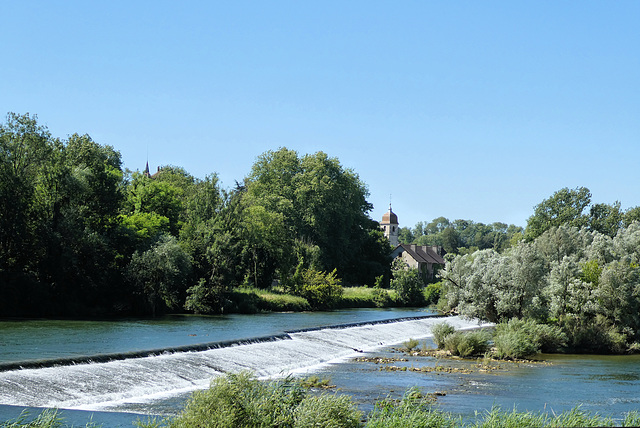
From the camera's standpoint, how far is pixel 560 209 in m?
74.9

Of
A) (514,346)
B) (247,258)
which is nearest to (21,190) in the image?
(247,258)

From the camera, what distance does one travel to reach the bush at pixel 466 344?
101ft

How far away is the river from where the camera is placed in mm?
18391

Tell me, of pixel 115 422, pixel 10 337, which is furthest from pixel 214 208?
pixel 115 422

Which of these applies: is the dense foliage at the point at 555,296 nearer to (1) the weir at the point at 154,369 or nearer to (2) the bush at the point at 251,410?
(1) the weir at the point at 154,369

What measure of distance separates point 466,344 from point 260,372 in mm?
10359

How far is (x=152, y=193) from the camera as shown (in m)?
67.7

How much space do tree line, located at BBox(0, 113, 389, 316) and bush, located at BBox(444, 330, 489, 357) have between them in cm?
2269

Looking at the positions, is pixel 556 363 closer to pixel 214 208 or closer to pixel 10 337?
pixel 10 337

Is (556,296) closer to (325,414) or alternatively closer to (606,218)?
(325,414)

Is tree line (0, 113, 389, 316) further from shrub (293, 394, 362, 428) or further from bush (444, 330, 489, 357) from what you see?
shrub (293, 394, 362, 428)

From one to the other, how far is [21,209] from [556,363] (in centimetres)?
3189

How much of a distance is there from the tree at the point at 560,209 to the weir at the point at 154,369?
44941 millimetres

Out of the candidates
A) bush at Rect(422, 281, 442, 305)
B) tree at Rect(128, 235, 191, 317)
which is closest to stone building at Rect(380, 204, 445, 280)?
bush at Rect(422, 281, 442, 305)
